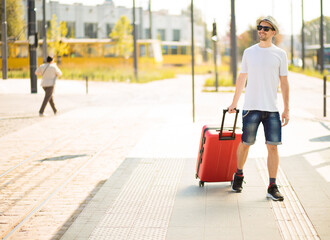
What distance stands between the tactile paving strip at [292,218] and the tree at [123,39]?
44528 mm

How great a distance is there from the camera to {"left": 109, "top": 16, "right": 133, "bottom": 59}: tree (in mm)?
51500

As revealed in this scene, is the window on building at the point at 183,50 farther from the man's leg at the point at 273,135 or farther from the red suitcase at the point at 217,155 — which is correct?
the man's leg at the point at 273,135

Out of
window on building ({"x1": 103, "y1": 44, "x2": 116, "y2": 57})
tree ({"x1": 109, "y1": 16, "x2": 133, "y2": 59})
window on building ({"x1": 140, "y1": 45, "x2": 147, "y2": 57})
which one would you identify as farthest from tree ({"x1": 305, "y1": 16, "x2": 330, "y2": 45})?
window on building ({"x1": 103, "y1": 44, "x2": 116, "y2": 57})

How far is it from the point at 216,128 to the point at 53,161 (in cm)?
333

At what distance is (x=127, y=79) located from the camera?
41156 millimetres

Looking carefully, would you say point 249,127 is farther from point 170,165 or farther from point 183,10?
point 183,10

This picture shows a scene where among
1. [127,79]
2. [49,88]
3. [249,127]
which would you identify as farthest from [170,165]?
[127,79]

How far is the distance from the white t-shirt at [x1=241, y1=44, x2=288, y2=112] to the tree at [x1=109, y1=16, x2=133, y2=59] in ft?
146

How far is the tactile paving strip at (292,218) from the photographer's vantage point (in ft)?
16.3

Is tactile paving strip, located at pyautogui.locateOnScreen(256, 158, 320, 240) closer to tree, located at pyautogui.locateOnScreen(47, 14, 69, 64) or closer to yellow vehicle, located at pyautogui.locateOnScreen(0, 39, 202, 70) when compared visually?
yellow vehicle, located at pyautogui.locateOnScreen(0, 39, 202, 70)

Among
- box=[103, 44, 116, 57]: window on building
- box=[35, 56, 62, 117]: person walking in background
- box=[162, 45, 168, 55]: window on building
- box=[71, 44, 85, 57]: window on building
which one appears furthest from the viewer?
box=[162, 45, 168, 55]: window on building

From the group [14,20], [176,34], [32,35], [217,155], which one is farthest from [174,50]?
[217,155]

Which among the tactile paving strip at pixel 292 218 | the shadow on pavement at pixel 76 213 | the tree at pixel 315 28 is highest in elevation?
the tree at pixel 315 28

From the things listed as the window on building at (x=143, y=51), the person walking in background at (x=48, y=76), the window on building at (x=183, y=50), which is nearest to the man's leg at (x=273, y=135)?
the person walking in background at (x=48, y=76)
